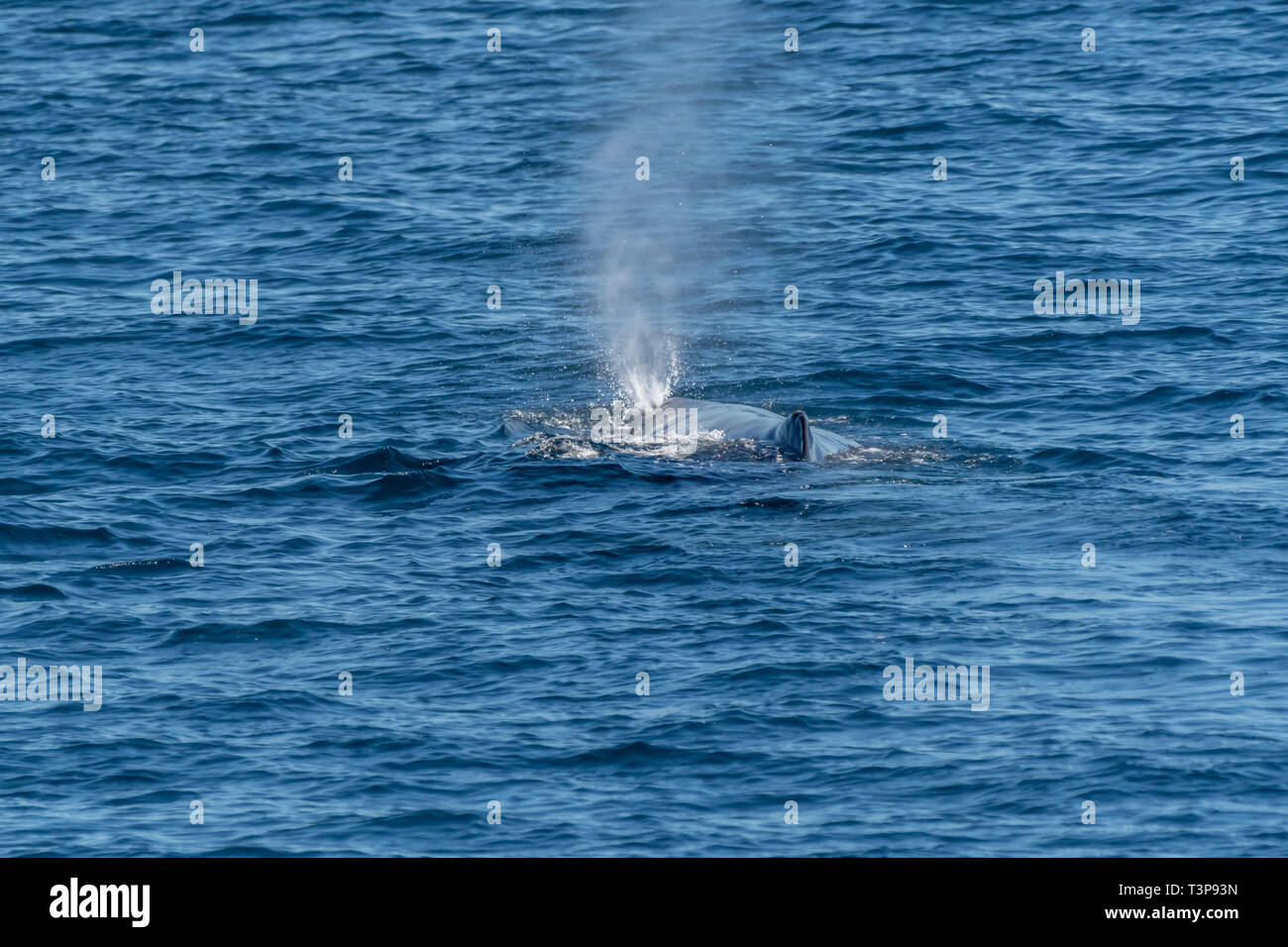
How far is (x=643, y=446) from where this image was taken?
30234 mm

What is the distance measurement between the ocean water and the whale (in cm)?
41

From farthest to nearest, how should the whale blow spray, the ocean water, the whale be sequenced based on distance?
1. the whale blow spray
2. the whale
3. the ocean water

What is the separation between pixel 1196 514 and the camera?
86.9ft

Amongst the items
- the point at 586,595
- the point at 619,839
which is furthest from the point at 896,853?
the point at 586,595

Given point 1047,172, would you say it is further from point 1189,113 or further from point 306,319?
point 306,319

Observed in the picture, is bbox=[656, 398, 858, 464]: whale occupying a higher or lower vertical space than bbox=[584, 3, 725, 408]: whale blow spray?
lower

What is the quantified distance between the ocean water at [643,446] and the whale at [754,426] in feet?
1.35

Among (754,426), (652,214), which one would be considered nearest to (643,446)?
(754,426)

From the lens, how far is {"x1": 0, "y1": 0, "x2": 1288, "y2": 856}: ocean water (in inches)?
768

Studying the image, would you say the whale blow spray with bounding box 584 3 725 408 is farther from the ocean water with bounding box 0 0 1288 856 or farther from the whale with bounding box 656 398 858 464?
the whale with bounding box 656 398 858 464

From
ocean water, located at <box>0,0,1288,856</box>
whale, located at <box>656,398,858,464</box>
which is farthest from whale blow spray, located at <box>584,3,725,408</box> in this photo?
whale, located at <box>656,398,858,464</box>

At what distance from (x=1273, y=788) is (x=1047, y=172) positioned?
2879 cm

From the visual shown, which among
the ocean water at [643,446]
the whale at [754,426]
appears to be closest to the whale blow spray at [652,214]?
the ocean water at [643,446]

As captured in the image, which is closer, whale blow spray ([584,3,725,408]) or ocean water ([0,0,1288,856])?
ocean water ([0,0,1288,856])
